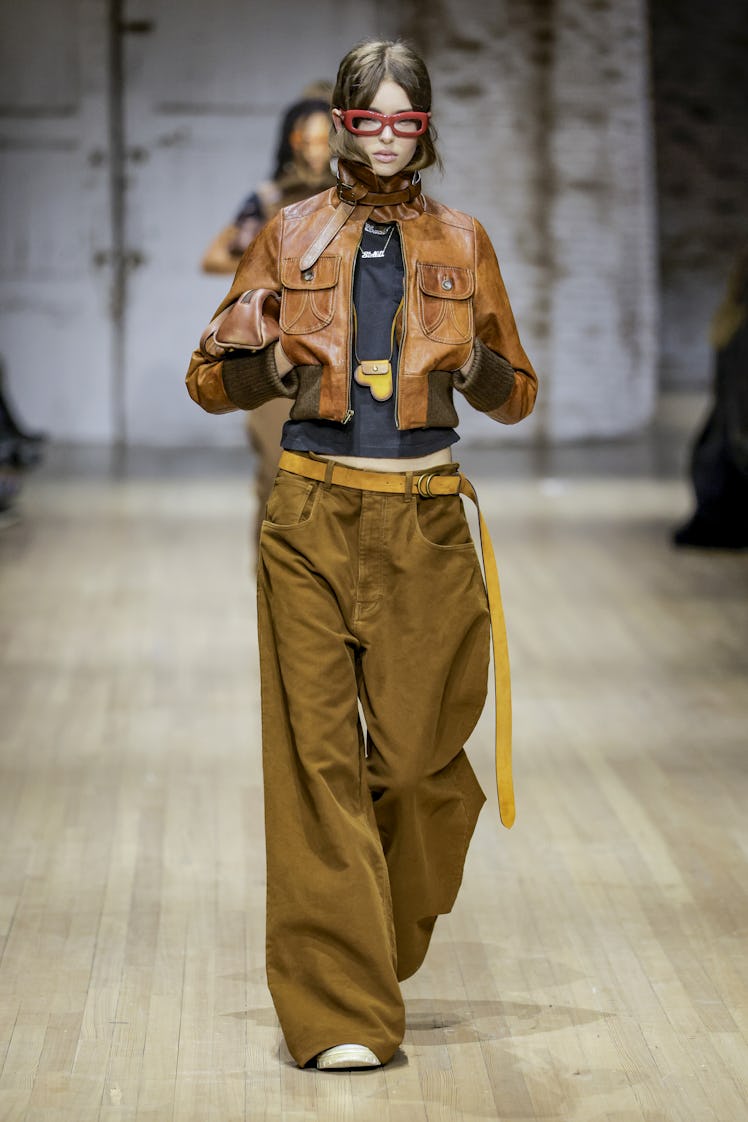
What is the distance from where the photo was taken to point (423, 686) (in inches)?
112

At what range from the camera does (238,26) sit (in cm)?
1127

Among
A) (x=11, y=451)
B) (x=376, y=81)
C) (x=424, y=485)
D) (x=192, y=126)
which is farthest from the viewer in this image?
(x=192, y=126)

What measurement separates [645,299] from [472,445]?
146cm

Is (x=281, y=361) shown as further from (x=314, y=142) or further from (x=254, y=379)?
(x=314, y=142)

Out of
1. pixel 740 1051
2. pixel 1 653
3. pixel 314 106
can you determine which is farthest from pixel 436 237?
pixel 1 653

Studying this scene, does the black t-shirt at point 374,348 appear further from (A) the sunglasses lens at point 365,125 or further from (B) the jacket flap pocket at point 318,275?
(A) the sunglasses lens at point 365,125

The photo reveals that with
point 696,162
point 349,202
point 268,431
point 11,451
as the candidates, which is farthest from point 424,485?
point 696,162

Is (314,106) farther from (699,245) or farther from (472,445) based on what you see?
(699,245)

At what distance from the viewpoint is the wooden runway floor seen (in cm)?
282

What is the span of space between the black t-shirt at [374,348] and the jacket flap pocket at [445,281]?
0.12 feet

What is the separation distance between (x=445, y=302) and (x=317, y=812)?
0.78m

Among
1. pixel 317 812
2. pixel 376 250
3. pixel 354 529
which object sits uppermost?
pixel 376 250

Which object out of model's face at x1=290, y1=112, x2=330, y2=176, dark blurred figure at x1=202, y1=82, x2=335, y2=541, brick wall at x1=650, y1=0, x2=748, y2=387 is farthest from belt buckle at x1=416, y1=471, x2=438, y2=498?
brick wall at x1=650, y1=0, x2=748, y2=387

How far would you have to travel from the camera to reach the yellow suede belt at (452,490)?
9.18 ft
